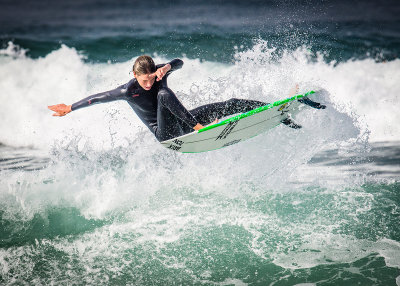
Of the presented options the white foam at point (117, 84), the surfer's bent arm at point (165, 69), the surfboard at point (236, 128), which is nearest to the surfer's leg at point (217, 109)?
the surfboard at point (236, 128)

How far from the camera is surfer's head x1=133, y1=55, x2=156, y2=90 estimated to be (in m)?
3.74

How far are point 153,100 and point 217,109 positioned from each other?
1.15 meters

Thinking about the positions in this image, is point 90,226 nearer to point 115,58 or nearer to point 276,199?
point 276,199

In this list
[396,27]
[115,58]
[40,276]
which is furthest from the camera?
[396,27]

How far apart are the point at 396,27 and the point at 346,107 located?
713 centimetres

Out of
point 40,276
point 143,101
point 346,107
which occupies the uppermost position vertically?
point 143,101

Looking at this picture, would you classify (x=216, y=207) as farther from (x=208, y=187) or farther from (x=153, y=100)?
(x=153, y=100)

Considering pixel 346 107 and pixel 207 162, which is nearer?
pixel 207 162

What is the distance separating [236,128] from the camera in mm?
4906

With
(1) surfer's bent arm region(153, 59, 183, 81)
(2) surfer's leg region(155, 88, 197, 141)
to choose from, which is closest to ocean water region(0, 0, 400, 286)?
(2) surfer's leg region(155, 88, 197, 141)

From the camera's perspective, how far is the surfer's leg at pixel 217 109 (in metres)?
4.86

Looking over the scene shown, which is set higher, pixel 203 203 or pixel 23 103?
pixel 23 103

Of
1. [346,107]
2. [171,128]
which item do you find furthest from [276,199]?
[346,107]

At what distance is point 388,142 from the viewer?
27.1 feet
